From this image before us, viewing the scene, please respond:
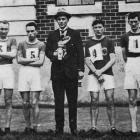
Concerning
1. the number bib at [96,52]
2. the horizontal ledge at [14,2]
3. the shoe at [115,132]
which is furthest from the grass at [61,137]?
the horizontal ledge at [14,2]

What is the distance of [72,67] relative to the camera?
7.21 metres

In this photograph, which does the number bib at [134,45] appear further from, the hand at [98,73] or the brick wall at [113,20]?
the brick wall at [113,20]

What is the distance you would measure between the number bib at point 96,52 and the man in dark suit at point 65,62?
0.17 metres

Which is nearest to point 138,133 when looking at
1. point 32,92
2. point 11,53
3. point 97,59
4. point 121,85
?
point 97,59

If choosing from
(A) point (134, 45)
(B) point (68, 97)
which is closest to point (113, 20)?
(A) point (134, 45)

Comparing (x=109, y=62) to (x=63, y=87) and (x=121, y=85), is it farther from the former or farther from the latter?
(x=121, y=85)

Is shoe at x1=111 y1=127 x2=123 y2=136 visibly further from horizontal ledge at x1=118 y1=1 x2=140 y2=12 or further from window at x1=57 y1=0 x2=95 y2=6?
window at x1=57 y1=0 x2=95 y2=6

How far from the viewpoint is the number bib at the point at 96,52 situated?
7273 mm

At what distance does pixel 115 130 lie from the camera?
7.18 metres

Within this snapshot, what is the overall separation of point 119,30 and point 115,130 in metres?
3.35

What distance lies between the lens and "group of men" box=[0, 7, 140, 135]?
720 cm

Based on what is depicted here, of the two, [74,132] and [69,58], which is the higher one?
[69,58]

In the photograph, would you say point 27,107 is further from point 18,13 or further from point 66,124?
point 18,13

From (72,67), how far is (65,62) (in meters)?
0.13
